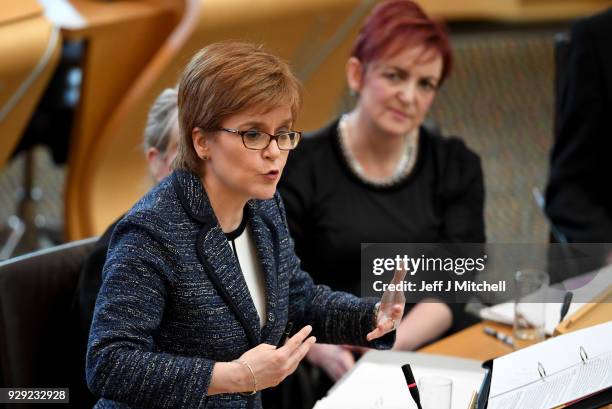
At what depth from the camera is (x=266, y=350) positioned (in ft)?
4.41

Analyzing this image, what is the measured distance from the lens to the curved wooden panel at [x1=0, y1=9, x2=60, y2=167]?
2719 mm

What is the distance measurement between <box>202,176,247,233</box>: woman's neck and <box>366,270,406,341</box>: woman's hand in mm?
280

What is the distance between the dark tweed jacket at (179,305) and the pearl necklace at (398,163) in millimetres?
786

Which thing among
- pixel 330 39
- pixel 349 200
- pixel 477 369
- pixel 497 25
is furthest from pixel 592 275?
pixel 497 25

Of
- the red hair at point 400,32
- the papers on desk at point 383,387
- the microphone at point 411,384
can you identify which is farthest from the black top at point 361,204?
the microphone at point 411,384

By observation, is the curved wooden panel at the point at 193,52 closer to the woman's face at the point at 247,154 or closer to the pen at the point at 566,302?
the pen at the point at 566,302

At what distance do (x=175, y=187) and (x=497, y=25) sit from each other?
546cm

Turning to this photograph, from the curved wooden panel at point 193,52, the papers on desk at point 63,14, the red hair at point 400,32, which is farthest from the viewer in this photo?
the curved wooden panel at point 193,52

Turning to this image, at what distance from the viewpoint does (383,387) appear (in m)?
1.75

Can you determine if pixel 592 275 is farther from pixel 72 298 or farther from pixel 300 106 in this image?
pixel 72 298

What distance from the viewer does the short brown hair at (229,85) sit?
4.54 ft

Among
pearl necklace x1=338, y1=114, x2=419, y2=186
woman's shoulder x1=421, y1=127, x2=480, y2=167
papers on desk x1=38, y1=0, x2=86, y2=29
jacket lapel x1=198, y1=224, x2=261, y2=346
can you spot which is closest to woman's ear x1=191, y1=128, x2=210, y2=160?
jacket lapel x1=198, y1=224, x2=261, y2=346

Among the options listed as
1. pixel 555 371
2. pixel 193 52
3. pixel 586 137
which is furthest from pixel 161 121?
pixel 586 137

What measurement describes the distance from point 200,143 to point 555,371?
639 millimetres
